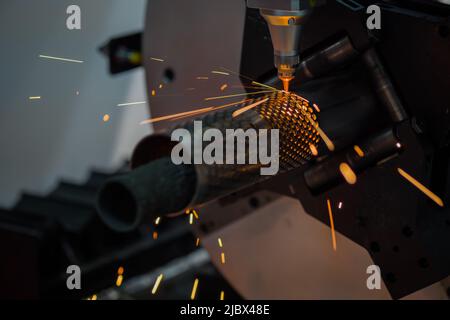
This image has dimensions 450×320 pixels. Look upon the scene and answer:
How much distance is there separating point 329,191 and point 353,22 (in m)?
0.22

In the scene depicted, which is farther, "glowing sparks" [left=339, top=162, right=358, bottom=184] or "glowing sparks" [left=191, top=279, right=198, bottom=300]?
"glowing sparks" [left=191, top=279, right=198, bottom=300]

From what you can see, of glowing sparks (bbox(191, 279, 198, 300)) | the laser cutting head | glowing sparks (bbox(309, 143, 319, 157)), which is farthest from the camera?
glowing sparks (bbox(191, 279, 198, 300))

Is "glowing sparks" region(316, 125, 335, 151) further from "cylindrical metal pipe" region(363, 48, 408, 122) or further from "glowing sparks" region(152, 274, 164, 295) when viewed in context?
"glowing sparks" region(152, 274, 164, 295)

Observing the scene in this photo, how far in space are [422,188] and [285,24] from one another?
26 cm

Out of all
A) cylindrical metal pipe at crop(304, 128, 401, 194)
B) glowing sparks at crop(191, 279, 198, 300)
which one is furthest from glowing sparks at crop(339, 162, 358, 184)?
glowing sparks at crop(191, 279, 198, 300)

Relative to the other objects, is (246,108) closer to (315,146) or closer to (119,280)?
(315,146)

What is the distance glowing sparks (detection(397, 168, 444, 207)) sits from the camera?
820 millimetres

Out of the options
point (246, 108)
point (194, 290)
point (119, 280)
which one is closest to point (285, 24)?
point (246, 108)

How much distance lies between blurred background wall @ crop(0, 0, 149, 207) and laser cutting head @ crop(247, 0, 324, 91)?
1.17 metres

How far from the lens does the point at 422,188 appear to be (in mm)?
820

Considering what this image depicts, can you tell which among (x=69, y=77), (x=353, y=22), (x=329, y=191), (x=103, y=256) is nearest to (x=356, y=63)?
(x=353, y=22)

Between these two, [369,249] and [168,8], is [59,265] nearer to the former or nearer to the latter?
[168,8]

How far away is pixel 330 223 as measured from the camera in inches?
36.1

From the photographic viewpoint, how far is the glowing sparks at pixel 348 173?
86 cm
